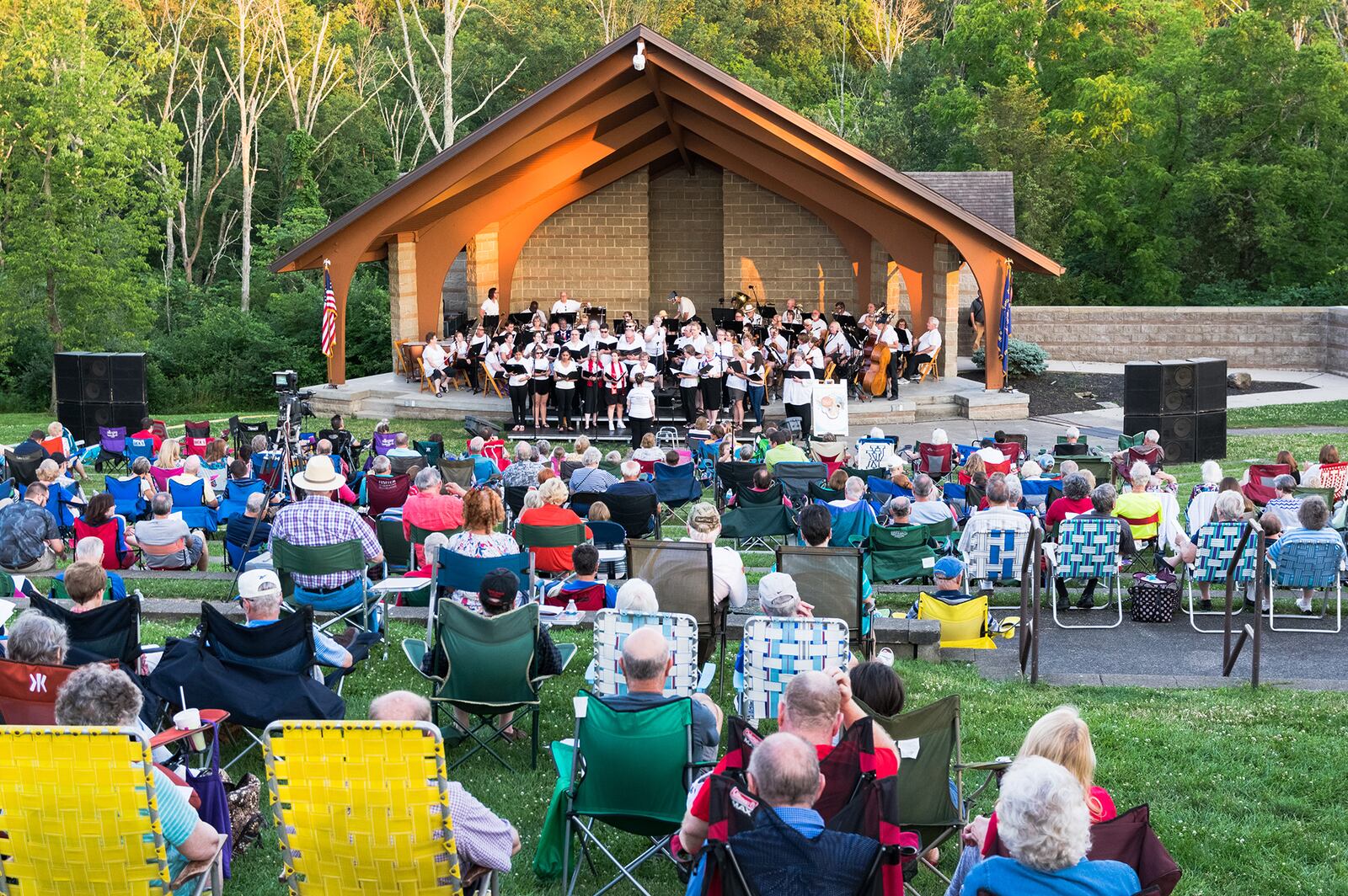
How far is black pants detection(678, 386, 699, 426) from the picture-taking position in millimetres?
20266

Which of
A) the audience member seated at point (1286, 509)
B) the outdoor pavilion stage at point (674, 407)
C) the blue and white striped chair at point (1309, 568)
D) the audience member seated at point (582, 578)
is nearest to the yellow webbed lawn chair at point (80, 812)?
the audience member seated at point (582, 578)

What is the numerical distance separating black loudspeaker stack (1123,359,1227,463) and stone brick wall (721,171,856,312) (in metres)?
10.0

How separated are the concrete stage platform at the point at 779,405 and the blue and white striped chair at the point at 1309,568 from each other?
38.2ft

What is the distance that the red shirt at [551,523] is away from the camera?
10.1m

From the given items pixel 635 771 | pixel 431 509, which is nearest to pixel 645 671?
pixel 635 771

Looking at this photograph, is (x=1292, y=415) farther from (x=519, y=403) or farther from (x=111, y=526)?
(x=111, y=526)

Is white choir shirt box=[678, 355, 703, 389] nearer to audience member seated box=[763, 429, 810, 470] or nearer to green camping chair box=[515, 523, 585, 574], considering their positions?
audience member seated box=[763, 429, 810, 470]

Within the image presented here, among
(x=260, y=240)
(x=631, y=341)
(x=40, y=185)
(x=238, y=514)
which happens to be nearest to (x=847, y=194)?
(x=631, y=341)

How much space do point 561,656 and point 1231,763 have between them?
3.28 m

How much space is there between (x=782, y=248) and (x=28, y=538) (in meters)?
19.7

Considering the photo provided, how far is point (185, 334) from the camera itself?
39.1 metres

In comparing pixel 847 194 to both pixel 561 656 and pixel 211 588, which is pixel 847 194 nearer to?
pixel 211 588

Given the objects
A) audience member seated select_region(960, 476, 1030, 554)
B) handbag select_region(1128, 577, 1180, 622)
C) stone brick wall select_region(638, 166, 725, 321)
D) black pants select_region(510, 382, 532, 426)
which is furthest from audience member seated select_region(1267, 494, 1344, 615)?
stone brick wall select_region(638, 166, 725, 321)

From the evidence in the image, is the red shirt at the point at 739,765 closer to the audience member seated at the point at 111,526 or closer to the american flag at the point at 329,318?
the audience member seated at the point at 111,526
